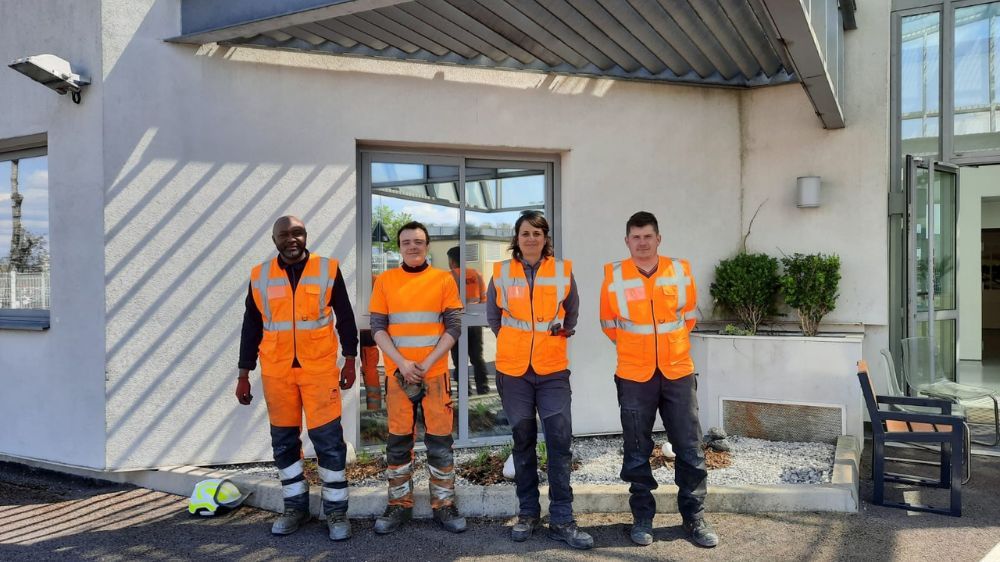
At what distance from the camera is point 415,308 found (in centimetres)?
401

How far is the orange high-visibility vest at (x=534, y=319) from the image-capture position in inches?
152

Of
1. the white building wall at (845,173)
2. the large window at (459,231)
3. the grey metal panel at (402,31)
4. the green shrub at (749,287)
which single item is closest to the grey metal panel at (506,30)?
the grey metal panel at (402,31)

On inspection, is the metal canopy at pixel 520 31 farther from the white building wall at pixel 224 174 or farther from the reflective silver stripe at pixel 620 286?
the reflective silver stripe at pixel 620 286

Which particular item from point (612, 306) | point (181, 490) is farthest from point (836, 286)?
point (181, 490)

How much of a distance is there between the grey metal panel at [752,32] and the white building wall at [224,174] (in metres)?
1.44

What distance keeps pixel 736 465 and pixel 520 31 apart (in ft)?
12.1

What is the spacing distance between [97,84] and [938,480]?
6713mm

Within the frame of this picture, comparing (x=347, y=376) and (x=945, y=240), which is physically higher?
(x=945, y=240)

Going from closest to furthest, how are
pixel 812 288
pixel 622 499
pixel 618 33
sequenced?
pixel 622 499, pixel 618 33, pixel 812 288

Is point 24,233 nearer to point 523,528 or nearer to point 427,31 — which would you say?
point 427,31

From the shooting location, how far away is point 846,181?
6.33 m

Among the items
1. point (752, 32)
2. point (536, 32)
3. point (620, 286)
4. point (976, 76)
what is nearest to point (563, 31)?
point (536, 32)

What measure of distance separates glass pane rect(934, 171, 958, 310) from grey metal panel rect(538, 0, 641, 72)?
10.3 ft

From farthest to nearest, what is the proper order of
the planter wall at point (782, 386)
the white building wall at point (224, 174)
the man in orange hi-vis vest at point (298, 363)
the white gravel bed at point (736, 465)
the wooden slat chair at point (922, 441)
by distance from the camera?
the planter wall at point (782, 386) → the white building wall at point (224, 174) → the white gravel bed at point (736, 465) → the wooden slat chair at point (922, 441) → the man in orange hi-vis vest at point (298, 363)
